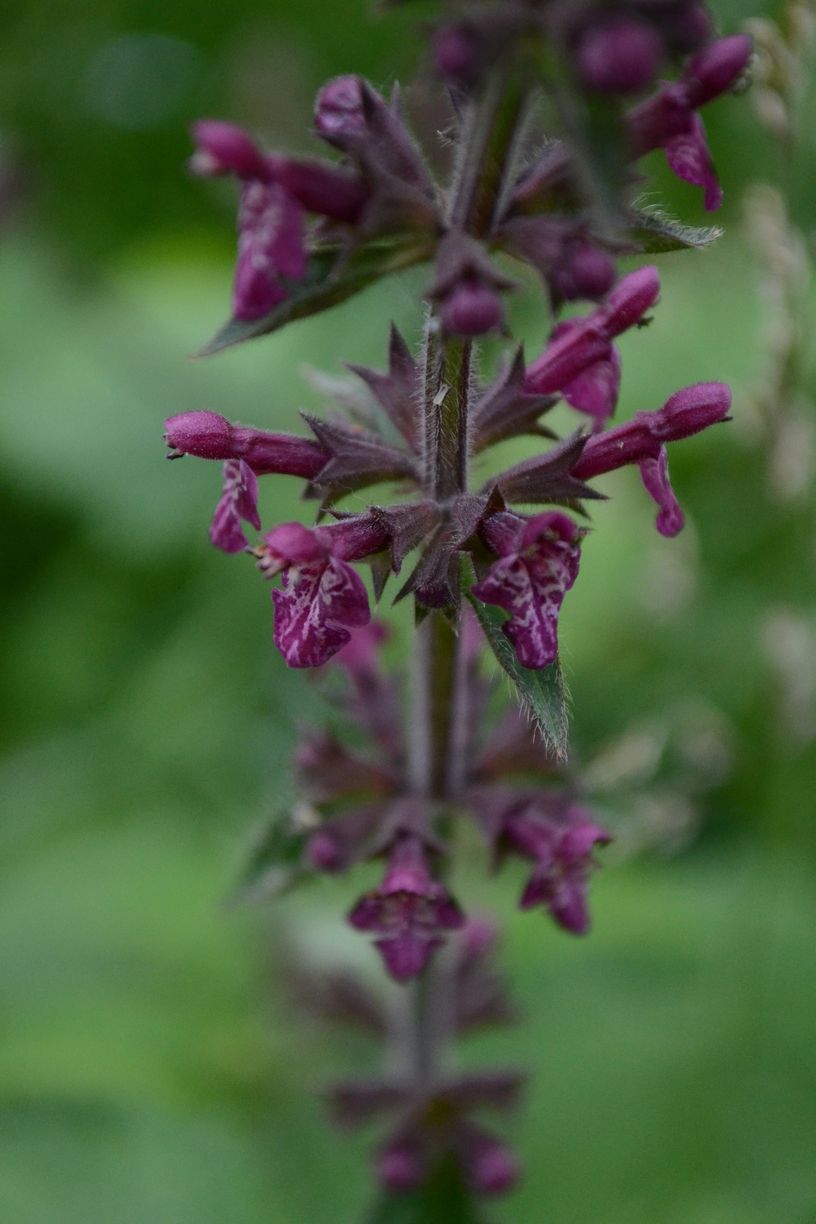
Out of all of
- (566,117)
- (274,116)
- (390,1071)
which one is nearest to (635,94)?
(566,117)

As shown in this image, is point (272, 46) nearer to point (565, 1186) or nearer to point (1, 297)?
point (1, 297)

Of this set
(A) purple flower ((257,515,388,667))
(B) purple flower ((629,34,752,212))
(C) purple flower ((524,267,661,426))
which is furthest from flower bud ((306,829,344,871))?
(B) purple flower ((629,34,752,212))

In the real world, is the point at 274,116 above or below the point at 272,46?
below

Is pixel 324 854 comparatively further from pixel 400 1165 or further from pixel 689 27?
pixel 689 27

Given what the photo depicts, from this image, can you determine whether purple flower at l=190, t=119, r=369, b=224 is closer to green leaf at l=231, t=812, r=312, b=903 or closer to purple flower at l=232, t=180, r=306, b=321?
purple flower at l=232, t=180, r=306, b=321

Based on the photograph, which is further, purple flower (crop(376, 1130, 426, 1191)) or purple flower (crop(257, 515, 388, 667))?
purple flower (crop(376, 1130, 426, 1191))
